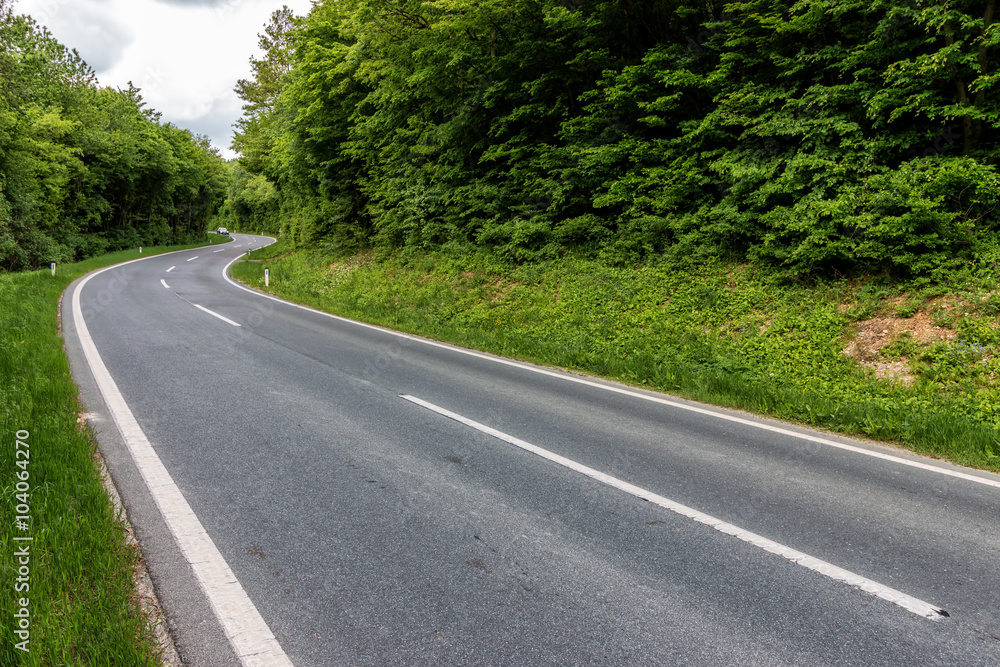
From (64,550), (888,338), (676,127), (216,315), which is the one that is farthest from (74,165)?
(888,338)

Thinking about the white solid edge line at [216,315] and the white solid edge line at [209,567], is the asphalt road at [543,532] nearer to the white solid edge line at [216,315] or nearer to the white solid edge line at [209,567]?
the white solid edge line at [209,567]

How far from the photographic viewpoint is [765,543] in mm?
3367

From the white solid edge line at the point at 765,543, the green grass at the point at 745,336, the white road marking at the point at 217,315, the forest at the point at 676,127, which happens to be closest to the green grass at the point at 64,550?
the white solid edge line at the point at 765,543

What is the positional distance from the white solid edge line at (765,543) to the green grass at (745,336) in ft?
9.56

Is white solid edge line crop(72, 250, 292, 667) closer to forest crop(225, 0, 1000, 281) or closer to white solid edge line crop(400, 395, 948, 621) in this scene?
white solid edge line crop(400, 395, 948, 621)

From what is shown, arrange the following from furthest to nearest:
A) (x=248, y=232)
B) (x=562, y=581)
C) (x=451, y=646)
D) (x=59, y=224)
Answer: (x=248, y=232)
(x=59, y=224)
(x=562, y=581)
(x=451, y=646)

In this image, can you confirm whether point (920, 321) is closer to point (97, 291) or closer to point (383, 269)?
point (383, 269)

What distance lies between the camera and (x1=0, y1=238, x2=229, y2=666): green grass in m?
2.26

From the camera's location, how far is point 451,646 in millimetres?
2428

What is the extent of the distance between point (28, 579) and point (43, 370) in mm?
5309

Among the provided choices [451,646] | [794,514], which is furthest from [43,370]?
[794,514]

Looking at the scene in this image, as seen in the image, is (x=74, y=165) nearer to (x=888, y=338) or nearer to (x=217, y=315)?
(x=217, y=315)

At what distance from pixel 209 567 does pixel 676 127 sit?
12.5 metres

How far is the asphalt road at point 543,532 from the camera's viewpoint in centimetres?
251
